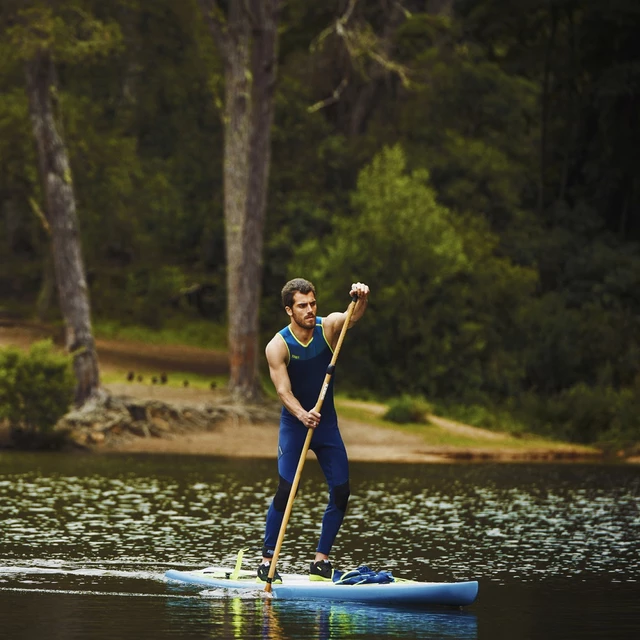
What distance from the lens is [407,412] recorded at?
1404 inches

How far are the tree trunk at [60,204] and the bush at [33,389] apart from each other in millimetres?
3019

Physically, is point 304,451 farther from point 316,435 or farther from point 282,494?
point 282,494

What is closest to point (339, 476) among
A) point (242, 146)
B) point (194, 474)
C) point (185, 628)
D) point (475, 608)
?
point (475, 608)

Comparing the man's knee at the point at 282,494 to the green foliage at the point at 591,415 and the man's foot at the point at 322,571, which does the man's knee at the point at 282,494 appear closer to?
the man's foot at the point at 322,571

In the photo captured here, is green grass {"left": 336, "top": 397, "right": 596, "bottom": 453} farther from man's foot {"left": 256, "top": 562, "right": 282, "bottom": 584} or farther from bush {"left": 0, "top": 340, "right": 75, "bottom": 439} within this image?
man's foot {"left": 256, "top": 562, "right": 282, "bottom": 584}

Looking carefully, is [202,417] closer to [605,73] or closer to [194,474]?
[194,474]

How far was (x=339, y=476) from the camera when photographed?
509 inches

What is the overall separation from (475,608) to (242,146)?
25710mm

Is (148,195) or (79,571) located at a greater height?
(148,195)

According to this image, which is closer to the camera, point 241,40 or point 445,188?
point 241,40

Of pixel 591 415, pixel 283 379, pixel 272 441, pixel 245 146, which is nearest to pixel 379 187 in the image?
pixel 245 146

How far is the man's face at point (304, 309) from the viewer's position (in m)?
12.8

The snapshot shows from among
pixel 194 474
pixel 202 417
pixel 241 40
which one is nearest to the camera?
pixel 194 474

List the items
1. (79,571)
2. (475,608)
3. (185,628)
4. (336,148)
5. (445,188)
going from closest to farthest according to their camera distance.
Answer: (185,628), (475,608), (79,571), (445,188), (336,148)
